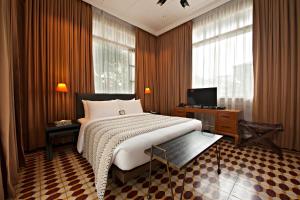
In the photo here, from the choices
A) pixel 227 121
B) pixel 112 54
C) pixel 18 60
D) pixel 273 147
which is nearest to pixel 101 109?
pixel 18 60

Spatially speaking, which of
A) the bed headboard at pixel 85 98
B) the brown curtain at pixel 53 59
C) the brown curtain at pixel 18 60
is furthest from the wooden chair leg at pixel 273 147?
the brown curtain at pixel 18 60

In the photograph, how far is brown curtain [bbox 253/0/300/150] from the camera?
2373 millimetres

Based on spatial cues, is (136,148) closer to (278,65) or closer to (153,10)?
(278,65)

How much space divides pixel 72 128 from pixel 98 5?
2995 millimetres

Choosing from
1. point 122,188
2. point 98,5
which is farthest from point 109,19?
point 122,188

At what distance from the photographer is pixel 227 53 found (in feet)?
10.7

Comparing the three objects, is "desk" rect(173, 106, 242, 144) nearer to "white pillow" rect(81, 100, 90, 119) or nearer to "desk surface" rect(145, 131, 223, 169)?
"desk surface" rect(145, 131, 223, 169)

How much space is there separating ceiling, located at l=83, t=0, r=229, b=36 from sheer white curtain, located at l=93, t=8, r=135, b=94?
0.23 meters

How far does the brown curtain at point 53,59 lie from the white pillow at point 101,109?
65 cm

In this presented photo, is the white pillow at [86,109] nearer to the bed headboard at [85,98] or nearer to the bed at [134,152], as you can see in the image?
the bed headboard at [85,98]

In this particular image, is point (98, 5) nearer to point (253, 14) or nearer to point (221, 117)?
point (253, 14)

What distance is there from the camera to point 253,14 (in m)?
2.80

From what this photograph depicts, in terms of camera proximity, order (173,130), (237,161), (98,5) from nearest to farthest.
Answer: (173,130), (237,161), (98,5)

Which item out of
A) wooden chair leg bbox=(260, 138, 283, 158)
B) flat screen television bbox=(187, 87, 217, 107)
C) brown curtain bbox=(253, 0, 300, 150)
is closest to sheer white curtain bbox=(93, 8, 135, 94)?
flat screen television bbox=(187, 87, 217, 107)
